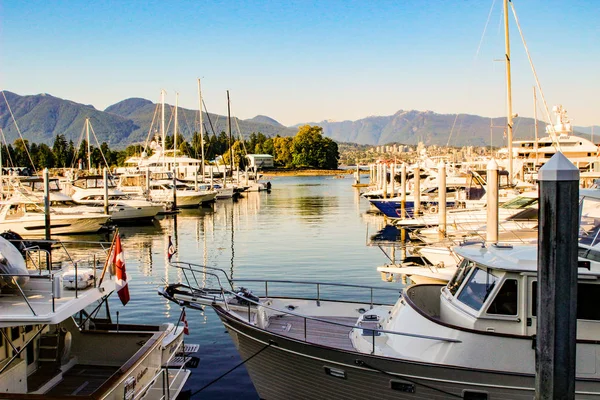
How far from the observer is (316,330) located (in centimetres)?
1266

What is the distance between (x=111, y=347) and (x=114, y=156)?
17863cm

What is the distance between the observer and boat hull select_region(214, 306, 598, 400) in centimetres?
989

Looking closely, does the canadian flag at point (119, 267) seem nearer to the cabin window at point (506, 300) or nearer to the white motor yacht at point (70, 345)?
the white motor yacht at point (70, 345)

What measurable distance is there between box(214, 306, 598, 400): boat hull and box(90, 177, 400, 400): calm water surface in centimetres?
167

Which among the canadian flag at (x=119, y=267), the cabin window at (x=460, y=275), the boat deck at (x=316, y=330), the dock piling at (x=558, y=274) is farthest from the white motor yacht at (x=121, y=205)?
the dock piling at (x=558, y=274)

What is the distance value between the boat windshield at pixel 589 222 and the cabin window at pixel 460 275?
2.27 meters

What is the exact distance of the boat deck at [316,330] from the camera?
12.0m

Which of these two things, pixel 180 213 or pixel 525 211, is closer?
pixel 525 211

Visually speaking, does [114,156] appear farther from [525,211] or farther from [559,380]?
[559,380]

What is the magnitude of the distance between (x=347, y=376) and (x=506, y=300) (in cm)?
299

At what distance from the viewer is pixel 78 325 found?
12531 millimetres

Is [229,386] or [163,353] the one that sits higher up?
[163,353]

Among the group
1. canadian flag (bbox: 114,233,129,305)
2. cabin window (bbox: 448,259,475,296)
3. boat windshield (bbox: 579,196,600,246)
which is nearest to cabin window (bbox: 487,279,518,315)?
cabin window (bbox: 448,259,475,296)

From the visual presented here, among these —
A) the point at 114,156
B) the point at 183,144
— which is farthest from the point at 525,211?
the point at 114,156
